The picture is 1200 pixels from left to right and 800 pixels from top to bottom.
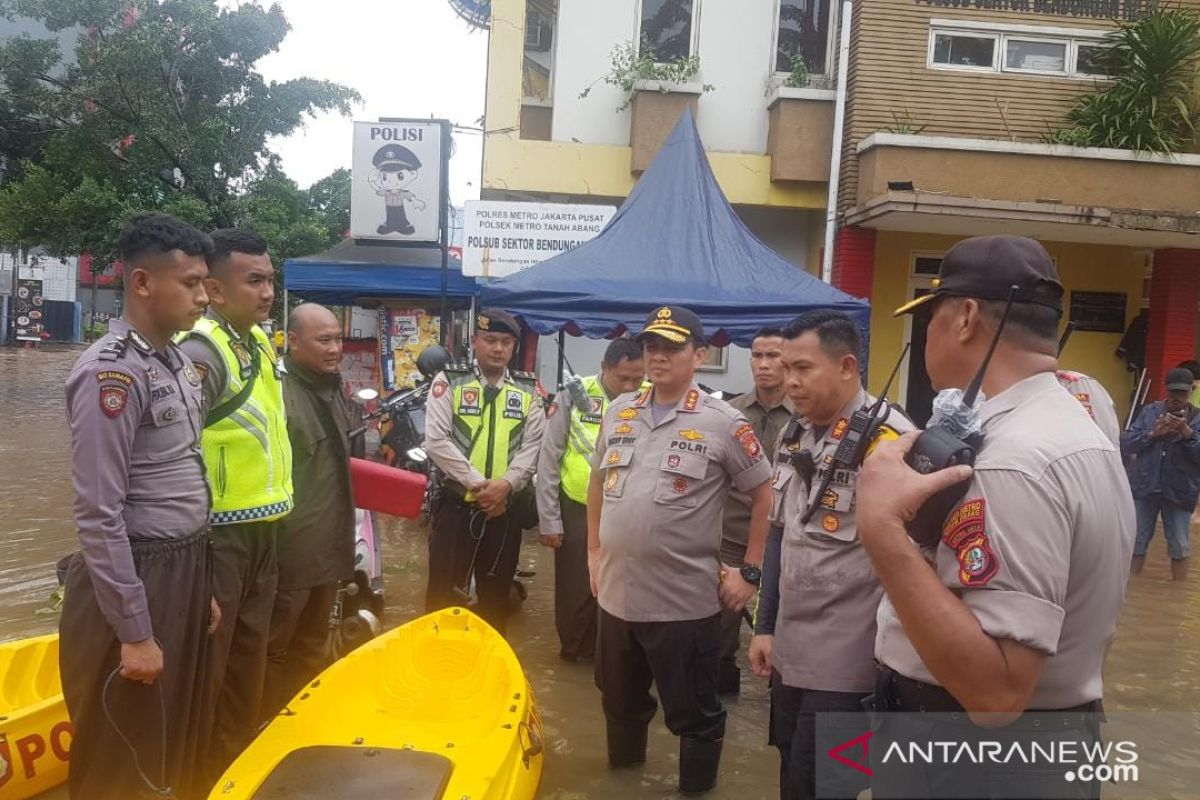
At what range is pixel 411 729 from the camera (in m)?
3.45

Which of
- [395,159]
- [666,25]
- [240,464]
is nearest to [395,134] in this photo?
[395,159]

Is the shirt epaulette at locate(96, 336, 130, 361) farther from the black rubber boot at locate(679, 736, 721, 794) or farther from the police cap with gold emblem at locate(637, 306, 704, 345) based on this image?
the black rubber boot at locate(679, 736, 721, 794)

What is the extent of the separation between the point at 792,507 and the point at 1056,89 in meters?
10.7

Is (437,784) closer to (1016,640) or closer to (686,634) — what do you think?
(686,634)

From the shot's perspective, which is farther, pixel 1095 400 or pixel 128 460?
pixel 1095 400

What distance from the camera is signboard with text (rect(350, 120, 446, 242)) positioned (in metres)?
9.62

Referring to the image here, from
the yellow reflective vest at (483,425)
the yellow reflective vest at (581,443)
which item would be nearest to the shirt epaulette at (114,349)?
the yellow reflective vest at (483,425)

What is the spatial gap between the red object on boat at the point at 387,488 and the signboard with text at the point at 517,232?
3542 millimetres

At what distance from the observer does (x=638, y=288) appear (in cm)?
650

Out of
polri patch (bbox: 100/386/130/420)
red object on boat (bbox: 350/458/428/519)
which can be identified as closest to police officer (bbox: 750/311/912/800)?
polri patch (bbox: 100/386/130/420)

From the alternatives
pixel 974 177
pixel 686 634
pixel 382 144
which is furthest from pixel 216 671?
pixel 974 177

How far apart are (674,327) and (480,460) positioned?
191 centimetres

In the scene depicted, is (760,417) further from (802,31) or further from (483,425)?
(802,31)

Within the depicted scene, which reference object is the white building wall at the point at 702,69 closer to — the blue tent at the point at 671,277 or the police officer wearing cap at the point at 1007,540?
the blue tent at the point at 671,277
